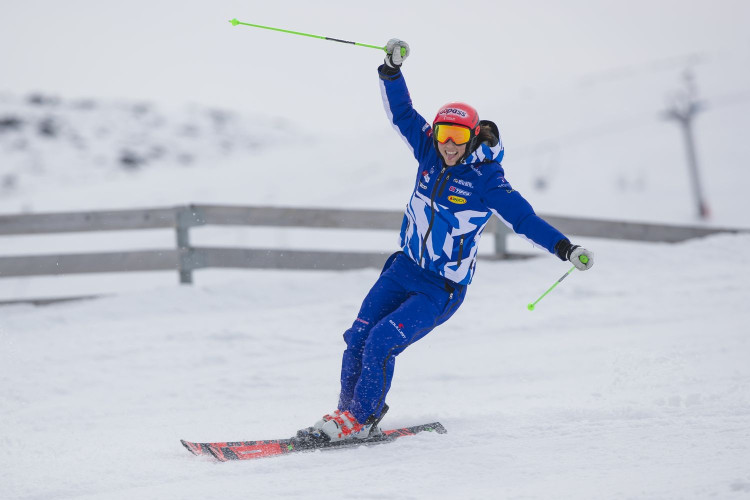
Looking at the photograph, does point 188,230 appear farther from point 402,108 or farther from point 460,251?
point 460,251

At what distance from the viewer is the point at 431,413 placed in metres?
4.41

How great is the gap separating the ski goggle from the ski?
5.20 ft

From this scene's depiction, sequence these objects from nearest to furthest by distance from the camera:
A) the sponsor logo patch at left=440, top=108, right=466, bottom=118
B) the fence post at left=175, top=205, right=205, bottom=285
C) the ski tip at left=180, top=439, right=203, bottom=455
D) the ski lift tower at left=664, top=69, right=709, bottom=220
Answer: the ski tip at left=180, top=439, right=203, bottom=455, the sponsor logo patch at left=440, top=108, right=466, bottom=118, the fence post at left=175, top=205, right=205, bottom=285, the ski lift tower at left=664, top=69, right=709, bottom=220

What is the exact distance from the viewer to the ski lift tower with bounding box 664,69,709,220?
68.1 feet

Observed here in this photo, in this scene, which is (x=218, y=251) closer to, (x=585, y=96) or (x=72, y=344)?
(x=72, y=344)

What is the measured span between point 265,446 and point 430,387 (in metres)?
1.80

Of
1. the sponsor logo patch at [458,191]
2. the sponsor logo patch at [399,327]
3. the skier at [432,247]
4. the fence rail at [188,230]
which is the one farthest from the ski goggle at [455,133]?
the fence rail at [188,230]

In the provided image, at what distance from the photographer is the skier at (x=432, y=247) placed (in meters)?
3.65

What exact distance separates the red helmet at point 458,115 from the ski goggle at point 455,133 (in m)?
0.02

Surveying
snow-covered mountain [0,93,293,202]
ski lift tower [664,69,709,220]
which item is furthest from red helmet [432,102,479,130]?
snow-covered mountain [0,93,293,202]

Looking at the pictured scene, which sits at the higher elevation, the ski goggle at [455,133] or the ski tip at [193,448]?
the ski goggle at [455,133]

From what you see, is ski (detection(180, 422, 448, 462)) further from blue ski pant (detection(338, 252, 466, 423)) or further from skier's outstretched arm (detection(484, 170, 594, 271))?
skier's outstretched arm (detection(484, 170, 594, 271))

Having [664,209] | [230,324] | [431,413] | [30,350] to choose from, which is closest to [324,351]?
[230,324]

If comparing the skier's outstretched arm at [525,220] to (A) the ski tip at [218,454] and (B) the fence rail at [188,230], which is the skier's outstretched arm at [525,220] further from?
(B) the fence rail at [188,230]
